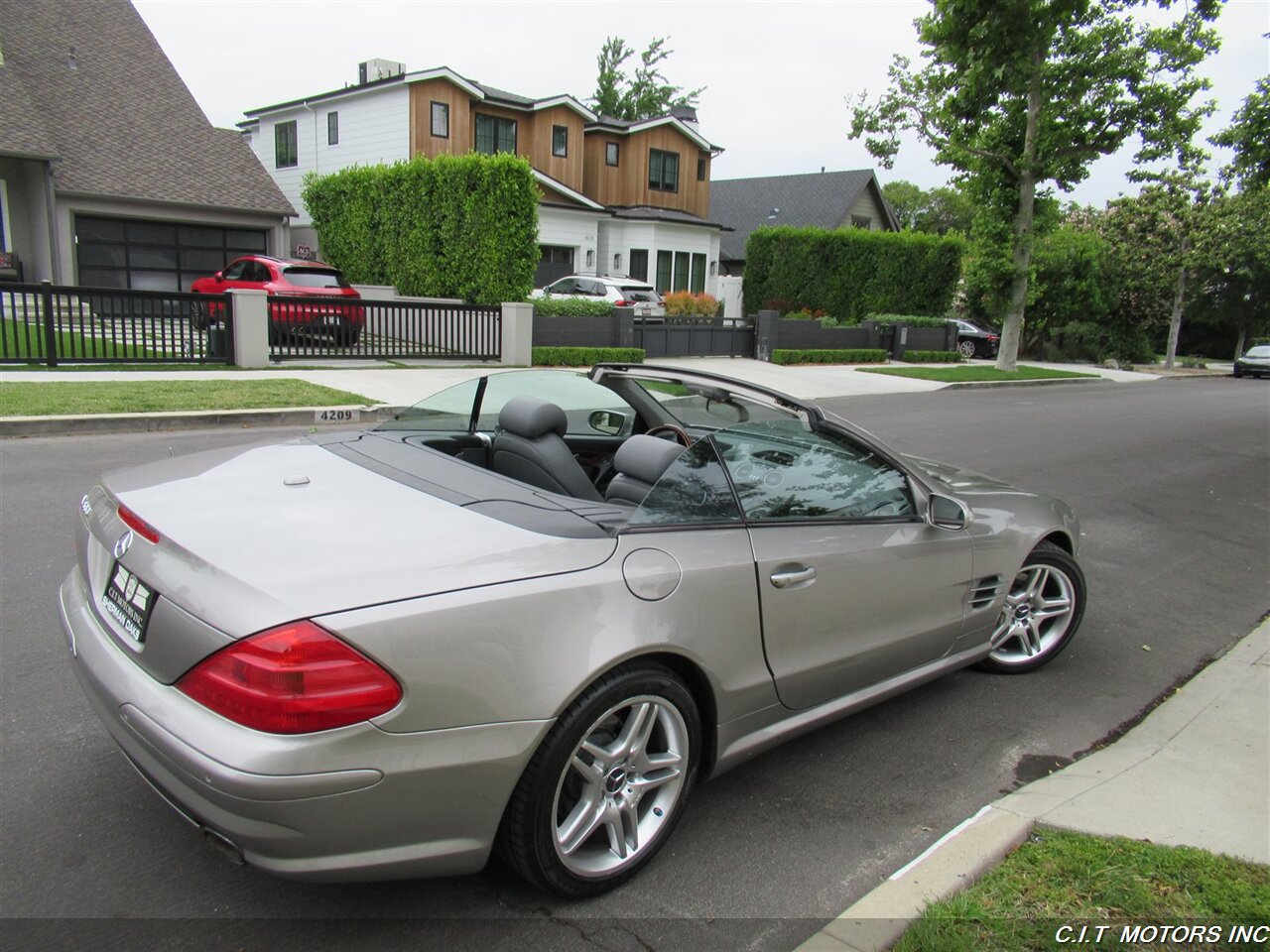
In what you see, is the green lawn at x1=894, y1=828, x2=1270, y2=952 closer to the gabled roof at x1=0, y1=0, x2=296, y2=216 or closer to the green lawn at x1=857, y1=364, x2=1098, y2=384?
the green lawn at x1=857, y1=364, x2=1098, y2=384

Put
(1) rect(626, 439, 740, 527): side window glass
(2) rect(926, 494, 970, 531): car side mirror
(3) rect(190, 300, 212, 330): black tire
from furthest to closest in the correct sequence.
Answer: (3) rect(190, 300, 212, 330): black tire → (2) rect(926, 494, 970, 531): car side mirror → (1) rect(626, 439, 740, 527): side window glass

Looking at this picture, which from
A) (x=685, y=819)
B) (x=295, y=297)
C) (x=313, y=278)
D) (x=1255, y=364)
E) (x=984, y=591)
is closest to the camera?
(x=685, y=819)

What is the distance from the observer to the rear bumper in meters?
2.11

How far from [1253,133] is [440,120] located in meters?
23.4

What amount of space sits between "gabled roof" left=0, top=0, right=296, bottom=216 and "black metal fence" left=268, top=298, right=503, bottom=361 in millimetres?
9376

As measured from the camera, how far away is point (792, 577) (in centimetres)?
313

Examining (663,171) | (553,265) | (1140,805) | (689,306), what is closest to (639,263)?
(553,265)

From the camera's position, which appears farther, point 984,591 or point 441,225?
point 441,225

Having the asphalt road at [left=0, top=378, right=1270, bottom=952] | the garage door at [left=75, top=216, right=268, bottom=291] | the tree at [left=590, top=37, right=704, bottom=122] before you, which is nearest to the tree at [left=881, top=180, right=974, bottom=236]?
the tree at [left=590, top=37, right=704, bottom=122]

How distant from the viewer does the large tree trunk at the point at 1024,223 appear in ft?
80.3

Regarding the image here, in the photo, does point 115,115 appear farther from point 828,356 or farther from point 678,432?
point 678,432

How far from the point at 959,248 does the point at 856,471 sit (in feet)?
101

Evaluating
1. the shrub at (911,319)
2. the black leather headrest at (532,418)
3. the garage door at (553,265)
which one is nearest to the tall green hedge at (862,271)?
the shrub at (911,319)

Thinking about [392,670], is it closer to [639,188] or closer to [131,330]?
[131,330]
